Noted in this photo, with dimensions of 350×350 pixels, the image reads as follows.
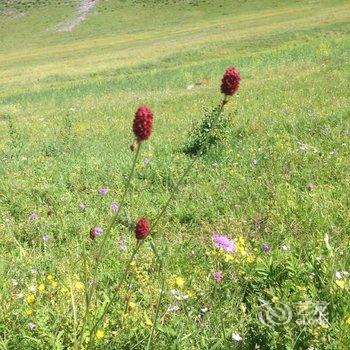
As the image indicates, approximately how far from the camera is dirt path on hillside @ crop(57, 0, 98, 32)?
251ft

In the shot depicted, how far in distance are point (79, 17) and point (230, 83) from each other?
285 feet

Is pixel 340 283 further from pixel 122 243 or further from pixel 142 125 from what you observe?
pixel 122 243

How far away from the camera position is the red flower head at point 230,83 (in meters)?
2.28

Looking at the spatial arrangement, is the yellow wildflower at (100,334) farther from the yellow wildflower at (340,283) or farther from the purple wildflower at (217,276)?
the yellow wildflower at (340,283)

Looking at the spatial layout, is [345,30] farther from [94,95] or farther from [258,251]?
[258,251]

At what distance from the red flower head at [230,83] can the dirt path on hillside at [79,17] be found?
78118 mm

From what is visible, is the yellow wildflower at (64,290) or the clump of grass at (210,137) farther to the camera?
the clump of grass at (210,137)

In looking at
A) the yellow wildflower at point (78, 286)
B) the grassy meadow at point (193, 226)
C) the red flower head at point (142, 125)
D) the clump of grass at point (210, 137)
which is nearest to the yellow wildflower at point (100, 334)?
the grassy meadow at point (193, 226)

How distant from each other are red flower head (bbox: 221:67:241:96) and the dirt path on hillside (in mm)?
78118

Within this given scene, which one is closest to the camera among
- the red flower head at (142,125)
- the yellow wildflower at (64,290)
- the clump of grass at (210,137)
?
the red flower head at (142,125)

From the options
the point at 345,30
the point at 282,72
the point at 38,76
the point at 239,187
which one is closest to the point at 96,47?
the point at 38,76

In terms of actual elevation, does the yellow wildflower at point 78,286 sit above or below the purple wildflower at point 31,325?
below

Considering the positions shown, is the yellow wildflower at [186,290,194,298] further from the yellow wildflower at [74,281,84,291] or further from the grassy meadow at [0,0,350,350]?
the yellow wildflower at [74,281,84,291]

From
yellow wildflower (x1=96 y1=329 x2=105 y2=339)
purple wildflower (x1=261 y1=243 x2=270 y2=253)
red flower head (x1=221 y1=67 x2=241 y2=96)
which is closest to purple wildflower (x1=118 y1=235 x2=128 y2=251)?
purple wildflower (x1=261 y1=243 x2=270 y2=253)
